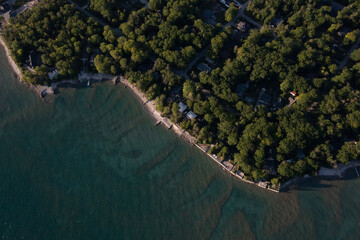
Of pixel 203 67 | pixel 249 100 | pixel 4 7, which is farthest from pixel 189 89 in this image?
pixel 4 7

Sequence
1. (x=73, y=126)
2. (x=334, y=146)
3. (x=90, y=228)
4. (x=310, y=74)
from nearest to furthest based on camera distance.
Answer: (x=90, y=228), (x=334, y=146), (x=73, y=126), (x=310, y=74)

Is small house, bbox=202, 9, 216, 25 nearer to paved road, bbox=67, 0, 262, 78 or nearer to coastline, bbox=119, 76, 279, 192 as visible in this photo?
paved road, bbox=67, 0, 262, 78

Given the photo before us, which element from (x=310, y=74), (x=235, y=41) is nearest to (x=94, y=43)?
(x=235, y=41)

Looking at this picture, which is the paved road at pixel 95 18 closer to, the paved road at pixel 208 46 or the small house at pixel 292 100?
the paved road at pixel 208 46

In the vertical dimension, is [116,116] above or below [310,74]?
below

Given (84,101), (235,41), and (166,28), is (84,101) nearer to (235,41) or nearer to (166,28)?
(166,28)
